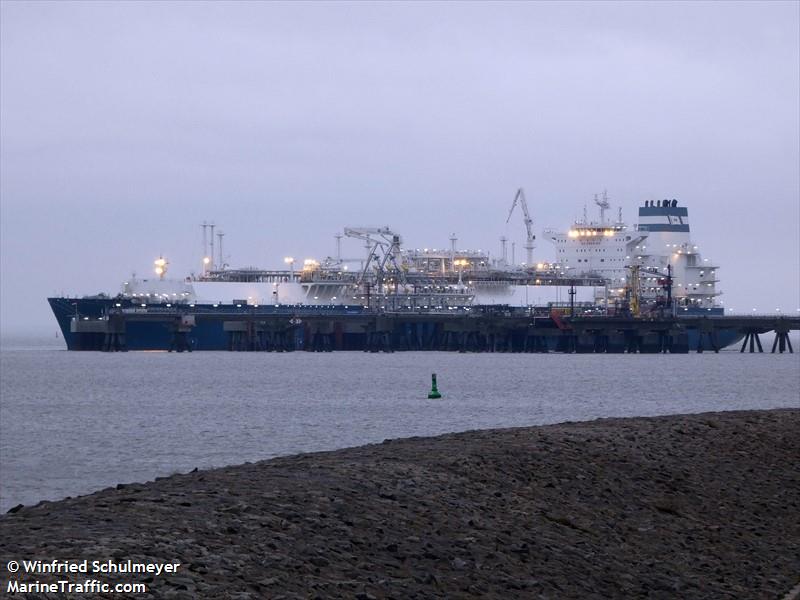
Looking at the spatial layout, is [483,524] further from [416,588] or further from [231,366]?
[231,366]

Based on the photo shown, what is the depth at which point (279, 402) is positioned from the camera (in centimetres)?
5516

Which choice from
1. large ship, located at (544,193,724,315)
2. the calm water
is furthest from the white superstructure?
the calm water

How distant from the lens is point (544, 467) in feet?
53.1

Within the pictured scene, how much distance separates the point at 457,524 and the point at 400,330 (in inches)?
4187

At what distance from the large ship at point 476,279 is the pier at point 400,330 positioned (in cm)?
555

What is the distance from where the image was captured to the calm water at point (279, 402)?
3569cm

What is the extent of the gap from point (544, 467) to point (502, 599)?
15.6ft

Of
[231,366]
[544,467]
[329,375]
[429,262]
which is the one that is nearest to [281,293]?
[429,262]

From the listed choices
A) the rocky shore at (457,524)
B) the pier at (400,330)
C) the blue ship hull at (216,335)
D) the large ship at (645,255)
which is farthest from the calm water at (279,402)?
the large ship at (645,255)

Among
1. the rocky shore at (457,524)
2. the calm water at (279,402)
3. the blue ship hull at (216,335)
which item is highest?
the blue ship hull at (216,335)

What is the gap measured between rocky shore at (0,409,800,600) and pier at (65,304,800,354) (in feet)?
308

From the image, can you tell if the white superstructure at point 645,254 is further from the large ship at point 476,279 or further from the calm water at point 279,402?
the calm water at point 279,402

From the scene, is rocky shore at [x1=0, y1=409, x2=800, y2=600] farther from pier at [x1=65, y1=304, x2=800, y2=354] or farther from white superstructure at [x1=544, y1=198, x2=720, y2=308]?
white superstructure at [x1=544, y1=198, x2=720, y2=308]

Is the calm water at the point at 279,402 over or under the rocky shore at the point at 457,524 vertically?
under
